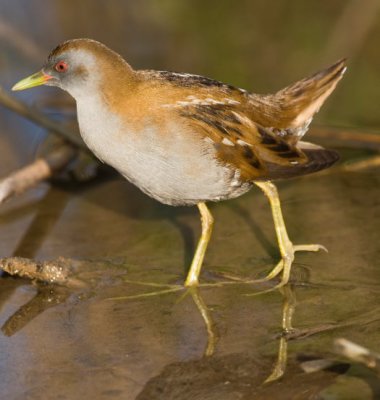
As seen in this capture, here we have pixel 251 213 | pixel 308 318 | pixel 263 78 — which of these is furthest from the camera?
pixel 263 78

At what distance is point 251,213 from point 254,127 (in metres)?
1.04

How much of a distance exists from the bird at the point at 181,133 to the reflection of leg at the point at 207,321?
0.10 m

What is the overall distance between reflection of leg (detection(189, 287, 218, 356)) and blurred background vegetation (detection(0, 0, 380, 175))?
2709 mm

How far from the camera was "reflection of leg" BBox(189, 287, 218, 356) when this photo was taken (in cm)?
413

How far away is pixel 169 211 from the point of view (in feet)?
19.5

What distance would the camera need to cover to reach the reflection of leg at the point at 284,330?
3.83 m

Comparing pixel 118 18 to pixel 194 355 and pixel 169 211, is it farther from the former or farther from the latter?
pixel 194 355

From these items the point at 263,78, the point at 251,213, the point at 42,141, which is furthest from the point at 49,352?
the point at 263,78

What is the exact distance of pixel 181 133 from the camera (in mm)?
4543

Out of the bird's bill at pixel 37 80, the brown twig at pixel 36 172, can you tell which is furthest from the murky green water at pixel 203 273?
the bird's bill at pixel 37 80

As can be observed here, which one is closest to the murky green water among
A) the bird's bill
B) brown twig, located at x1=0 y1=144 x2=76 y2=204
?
brown twig, located at x1=0 y1=144 x2=76 y2=204

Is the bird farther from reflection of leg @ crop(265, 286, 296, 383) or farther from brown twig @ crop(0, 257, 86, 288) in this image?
brown twig @ crop(0, 257, 86, 288)

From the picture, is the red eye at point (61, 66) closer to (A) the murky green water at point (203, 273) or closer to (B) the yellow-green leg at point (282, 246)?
(A) the murky green water at point (203, 273)

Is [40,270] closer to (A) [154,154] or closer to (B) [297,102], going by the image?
(A) [154,154]
